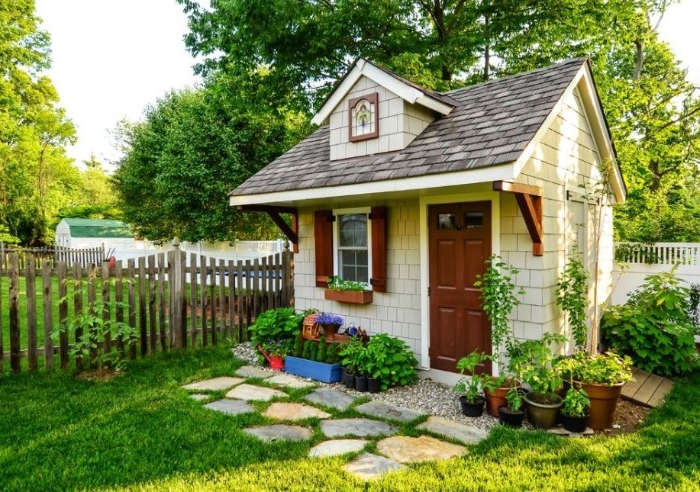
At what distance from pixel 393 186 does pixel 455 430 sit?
2605 mm

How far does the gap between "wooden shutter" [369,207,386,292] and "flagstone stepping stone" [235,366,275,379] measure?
1892mm

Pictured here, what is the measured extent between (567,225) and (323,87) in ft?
29.7

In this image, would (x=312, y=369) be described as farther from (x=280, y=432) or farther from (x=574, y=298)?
(x=574, y=298)

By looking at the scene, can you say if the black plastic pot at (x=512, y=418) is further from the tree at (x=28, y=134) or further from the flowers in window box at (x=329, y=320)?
the tree at (x=28, y=134)

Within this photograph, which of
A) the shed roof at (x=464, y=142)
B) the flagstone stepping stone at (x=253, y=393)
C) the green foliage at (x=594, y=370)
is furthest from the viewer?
the flagstone stepping stone at (x=253, y=393)

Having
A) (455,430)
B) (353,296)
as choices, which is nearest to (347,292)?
(353,296)

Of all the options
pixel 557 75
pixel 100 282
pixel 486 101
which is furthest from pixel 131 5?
pixel 557 75

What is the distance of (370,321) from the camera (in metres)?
6.32

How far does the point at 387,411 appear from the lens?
14.9ft

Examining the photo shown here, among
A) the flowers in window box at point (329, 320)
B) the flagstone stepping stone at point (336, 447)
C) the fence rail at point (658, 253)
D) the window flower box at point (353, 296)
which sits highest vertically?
the fence rail at point (658, 253)

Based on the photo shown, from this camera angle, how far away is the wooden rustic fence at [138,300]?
5.48 meters

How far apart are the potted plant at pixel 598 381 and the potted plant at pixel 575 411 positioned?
9cm

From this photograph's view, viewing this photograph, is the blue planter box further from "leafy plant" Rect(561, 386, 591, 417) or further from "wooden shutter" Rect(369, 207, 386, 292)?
"leafy plant" Rect(561, 386, 591, 417)

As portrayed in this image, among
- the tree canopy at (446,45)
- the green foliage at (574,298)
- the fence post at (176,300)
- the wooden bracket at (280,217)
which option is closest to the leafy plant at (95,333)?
the fence post at (176,300)
